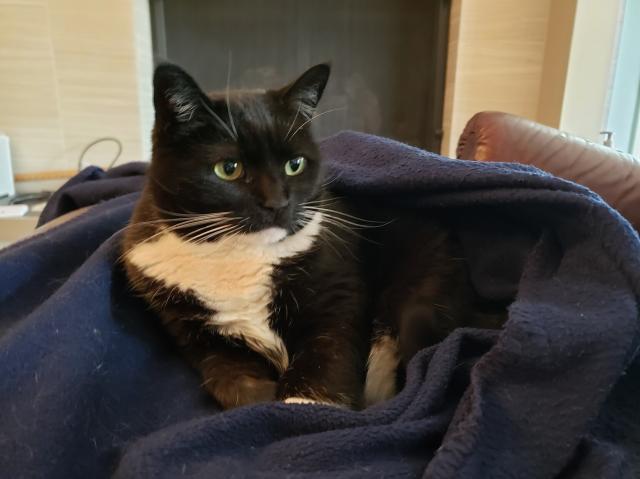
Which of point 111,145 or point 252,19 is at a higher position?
point 252,19

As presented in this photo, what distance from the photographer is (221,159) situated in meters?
0.72

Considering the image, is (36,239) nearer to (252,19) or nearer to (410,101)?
(252,19)

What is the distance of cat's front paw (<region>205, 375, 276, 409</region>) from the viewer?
0.66m

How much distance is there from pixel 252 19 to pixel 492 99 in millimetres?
1180

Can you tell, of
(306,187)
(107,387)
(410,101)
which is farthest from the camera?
(410,101)

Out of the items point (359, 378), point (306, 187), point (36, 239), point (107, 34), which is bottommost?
point (359, 378)

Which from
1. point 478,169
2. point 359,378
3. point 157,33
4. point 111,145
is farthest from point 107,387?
point 157,33

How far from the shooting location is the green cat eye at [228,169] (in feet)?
2.38

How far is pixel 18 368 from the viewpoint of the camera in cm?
61

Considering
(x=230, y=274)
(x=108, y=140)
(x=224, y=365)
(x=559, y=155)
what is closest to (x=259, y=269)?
(x=230, y=274)

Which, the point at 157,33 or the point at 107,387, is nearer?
the point at 107,387

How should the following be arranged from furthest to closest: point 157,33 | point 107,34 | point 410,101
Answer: point 410,101, point 157,33, point 107,34

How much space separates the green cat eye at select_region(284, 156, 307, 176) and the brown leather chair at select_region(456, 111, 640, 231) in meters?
0.50

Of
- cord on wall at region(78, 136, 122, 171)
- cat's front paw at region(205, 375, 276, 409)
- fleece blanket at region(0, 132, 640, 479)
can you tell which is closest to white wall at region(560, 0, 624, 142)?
fleece blanket at region(0, 132, 640, 479)
